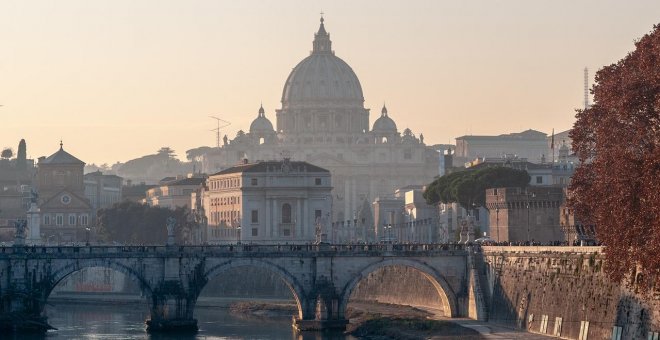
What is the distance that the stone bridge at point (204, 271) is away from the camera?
415ft

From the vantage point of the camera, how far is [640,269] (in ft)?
317

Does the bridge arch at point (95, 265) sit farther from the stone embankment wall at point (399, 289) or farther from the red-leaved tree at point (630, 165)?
the red-leaved tree at point (630, 165)

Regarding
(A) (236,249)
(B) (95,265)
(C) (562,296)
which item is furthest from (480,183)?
(C) (562,296)

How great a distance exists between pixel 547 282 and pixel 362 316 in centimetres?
2325

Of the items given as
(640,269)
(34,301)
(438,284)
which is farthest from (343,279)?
(640,269)

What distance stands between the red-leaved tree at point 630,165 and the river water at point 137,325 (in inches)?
980

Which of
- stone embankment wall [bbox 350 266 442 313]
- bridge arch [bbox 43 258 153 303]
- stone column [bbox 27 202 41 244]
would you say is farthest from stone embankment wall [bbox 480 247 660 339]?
stone column [bbox 27 202 41 244]

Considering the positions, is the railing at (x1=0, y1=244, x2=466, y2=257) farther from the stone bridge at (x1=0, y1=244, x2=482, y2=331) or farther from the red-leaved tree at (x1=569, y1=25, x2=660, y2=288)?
the red-leaved tree at (x1=569, y1=25, x2=660, y2=288)

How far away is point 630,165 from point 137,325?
48.5m

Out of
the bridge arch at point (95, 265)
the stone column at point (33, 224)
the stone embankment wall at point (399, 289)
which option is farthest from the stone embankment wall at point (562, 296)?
the stone column at point (33, 224)

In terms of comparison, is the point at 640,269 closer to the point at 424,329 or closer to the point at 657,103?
the point at 657,103

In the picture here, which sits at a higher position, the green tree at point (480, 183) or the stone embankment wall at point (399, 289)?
the green tree at point (480, 183)

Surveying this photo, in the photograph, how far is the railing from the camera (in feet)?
420

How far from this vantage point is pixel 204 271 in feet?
422
